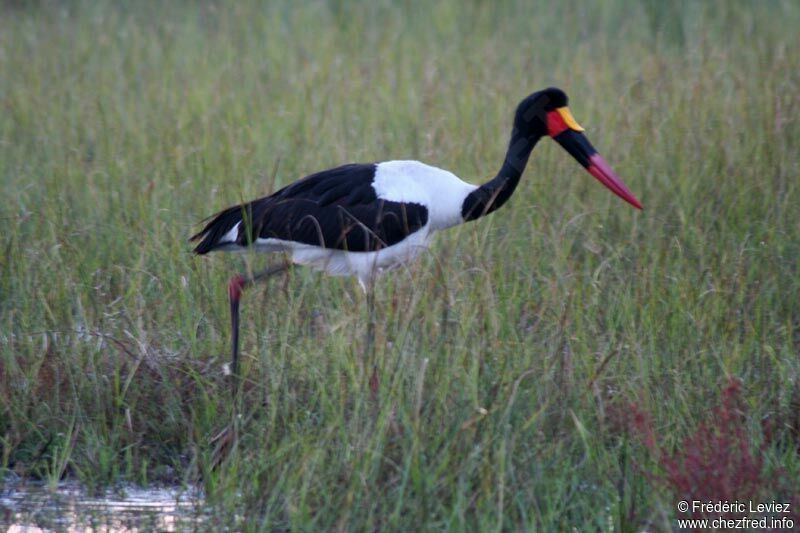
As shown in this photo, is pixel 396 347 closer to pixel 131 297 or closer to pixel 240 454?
pixel 240 454

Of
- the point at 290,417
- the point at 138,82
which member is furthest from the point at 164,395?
the point at 138,82

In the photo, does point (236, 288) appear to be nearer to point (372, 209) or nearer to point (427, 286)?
point (372, 209)

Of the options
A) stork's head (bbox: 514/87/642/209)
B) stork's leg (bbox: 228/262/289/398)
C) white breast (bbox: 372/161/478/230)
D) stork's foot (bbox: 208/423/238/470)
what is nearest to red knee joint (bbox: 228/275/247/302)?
stork's leg (bbox: 228/262/289/398)

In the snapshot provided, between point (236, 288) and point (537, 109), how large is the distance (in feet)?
4.16

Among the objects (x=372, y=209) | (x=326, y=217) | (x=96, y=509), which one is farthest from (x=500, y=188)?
(x=96, y=509)

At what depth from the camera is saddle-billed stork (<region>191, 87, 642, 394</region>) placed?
14.0 ft

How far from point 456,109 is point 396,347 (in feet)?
10.7

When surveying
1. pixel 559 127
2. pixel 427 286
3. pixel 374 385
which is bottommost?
pixel 374 385

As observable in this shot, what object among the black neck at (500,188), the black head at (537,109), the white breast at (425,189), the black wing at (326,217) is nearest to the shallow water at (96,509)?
the black wing at (326,217)

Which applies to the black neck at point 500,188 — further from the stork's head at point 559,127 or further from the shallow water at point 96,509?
the shallow water at point 96,509

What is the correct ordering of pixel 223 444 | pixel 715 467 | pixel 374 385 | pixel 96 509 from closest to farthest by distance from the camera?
pixel 715 467, pixel 96 509, pixel 374 385, pixel 223 444

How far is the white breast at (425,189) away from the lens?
14.3 ft

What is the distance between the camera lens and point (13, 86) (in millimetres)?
7016

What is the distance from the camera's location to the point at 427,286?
→ 144 inches
